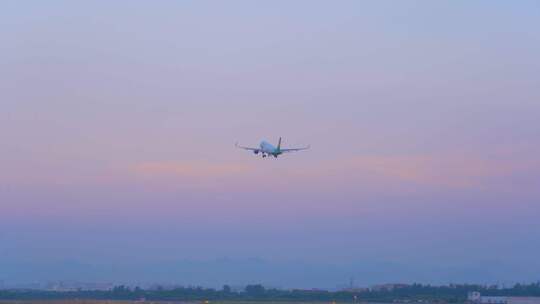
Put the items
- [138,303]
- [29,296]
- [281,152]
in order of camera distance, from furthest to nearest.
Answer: [29,296], [138,303], [281,152]

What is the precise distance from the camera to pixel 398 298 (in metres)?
184

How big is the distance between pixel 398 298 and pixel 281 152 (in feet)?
243

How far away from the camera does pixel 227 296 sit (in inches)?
7283

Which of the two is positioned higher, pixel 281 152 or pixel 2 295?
pixel 281 152

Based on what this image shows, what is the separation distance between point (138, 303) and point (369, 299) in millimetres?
50065

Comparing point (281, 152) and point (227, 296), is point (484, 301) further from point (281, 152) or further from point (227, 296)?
point (281, 152)

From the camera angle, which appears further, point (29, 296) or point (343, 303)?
point (29, 296)

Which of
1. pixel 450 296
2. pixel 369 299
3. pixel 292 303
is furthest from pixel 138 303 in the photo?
pixel 450 296

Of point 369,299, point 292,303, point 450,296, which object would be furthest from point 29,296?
point 450,296

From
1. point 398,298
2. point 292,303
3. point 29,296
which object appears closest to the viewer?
point 292,303

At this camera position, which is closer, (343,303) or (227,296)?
(343,303)

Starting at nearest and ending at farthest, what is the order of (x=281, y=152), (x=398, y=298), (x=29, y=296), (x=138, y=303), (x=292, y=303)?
(x=281, y=152)
(x=138, y=303)
(x=292, y=303)
(x=29, y=296)
(x=398, y=298)

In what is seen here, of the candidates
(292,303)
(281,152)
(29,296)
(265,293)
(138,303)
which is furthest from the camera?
(265,293)

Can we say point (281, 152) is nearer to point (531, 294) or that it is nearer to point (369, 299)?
point (369, 299)
